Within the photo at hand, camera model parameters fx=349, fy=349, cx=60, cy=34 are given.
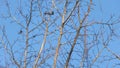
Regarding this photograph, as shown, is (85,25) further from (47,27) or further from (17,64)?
(17,64)

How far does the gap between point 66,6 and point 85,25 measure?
0.61 metres

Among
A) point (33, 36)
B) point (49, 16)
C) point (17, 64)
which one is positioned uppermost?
point (49, 16)

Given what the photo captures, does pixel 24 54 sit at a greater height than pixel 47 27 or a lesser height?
lesser

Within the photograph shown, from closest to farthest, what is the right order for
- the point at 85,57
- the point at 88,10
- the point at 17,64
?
the point at 88,10 → the point at 85,57 → the point at 17,64

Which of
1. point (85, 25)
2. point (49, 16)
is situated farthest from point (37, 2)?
point (85, 25)

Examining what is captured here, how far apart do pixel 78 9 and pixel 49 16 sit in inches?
41.6

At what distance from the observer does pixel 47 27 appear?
8.35 meters

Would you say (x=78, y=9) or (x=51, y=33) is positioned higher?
(x=78, y=9)

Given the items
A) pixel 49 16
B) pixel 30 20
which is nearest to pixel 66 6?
pixel 49 16

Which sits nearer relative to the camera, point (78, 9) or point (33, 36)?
point (78, 9)

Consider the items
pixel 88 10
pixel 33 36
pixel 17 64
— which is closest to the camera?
pixel 88 10

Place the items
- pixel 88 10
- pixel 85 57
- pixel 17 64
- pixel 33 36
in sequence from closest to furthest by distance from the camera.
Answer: pixel 88 10
pixel 85 57
pixel 17 64
pixel 33 36

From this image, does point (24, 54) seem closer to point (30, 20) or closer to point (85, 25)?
point (30, 20)

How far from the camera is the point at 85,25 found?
24.3 ft
